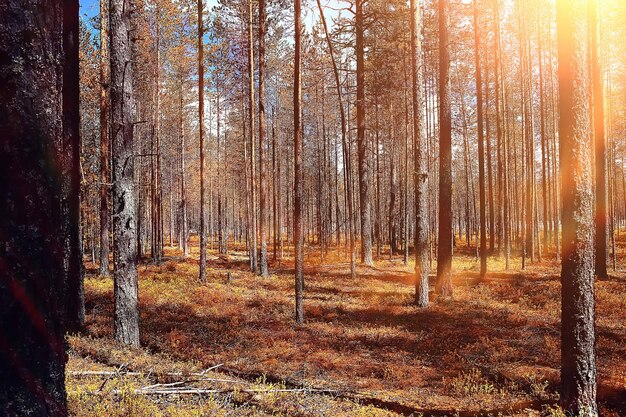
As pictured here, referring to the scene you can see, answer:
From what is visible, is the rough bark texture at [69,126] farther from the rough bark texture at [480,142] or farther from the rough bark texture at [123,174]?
the rough bark texture at [480,142]

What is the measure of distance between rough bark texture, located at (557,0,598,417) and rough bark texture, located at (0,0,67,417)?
19.7 feet

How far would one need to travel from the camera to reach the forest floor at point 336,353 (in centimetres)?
544

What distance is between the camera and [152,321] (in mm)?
10656

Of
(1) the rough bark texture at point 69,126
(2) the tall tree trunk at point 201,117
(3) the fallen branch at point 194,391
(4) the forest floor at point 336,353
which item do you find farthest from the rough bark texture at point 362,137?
(1) the rough bark texture at point 69,126

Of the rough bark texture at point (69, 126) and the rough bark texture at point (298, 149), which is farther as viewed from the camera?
the rough bark texture at point (298, 149)

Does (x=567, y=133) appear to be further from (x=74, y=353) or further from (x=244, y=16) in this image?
(x=244, y=16)

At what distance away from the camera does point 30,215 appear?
5.79 ft

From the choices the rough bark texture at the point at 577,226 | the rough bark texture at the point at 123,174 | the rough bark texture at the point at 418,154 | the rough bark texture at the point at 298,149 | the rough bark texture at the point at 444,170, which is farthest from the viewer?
the rough bark texture at the point at 444,170

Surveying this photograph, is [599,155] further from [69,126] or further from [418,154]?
[69,126]

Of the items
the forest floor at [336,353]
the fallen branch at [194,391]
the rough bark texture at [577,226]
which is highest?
the rough bark texture at [577,226]

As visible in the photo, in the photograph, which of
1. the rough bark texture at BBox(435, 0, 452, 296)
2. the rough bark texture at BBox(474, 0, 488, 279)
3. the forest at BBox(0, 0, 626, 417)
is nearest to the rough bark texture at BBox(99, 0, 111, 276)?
the forest at BBox(0, 0, 626, 417)

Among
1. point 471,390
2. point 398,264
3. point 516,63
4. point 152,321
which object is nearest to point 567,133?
point 471,390

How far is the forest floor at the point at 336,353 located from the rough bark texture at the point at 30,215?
2869mm

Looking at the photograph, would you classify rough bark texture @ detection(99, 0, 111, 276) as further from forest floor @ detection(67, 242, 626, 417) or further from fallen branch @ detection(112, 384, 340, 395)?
fallen branch @ detection(112, 384, 340, 395)
